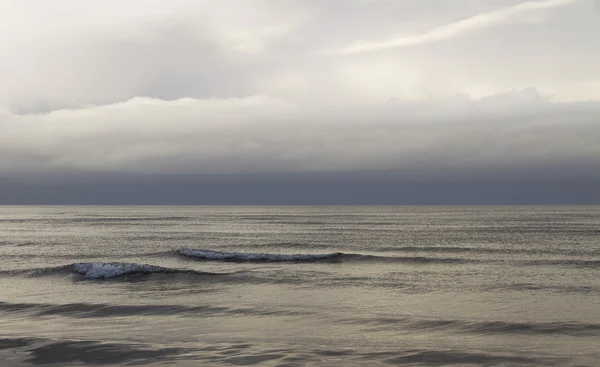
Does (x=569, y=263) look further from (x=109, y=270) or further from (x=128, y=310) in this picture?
(x=109, y=270)

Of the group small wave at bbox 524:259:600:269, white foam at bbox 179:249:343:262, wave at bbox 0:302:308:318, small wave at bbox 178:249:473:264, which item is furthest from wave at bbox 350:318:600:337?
white foam at bbox 179:249:343:262

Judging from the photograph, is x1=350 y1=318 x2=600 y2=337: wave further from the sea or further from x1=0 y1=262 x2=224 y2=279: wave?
x1=0 y1=262 x2=224 y2=279: wave

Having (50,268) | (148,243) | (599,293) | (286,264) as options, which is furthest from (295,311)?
(148,243)

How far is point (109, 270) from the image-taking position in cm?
3241

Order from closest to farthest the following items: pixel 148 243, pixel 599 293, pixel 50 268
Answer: pixel 599 293, pixel 50 268, pixel 148 243

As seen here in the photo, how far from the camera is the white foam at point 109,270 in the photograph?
31.8 m

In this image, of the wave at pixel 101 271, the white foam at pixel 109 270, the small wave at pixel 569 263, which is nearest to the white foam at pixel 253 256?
the wave at pixel 101 271

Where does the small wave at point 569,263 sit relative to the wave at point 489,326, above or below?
below

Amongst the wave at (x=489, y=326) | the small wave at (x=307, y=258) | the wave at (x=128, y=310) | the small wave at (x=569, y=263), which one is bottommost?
the small wave at (x=569, y=263)

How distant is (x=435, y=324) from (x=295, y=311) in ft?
18.1

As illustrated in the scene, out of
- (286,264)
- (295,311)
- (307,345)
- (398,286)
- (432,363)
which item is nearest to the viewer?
(432,363)

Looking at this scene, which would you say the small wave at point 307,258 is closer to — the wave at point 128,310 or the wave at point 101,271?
the wave at point 101,271

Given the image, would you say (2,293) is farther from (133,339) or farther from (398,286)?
(398,286)

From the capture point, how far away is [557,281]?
28.7 m
